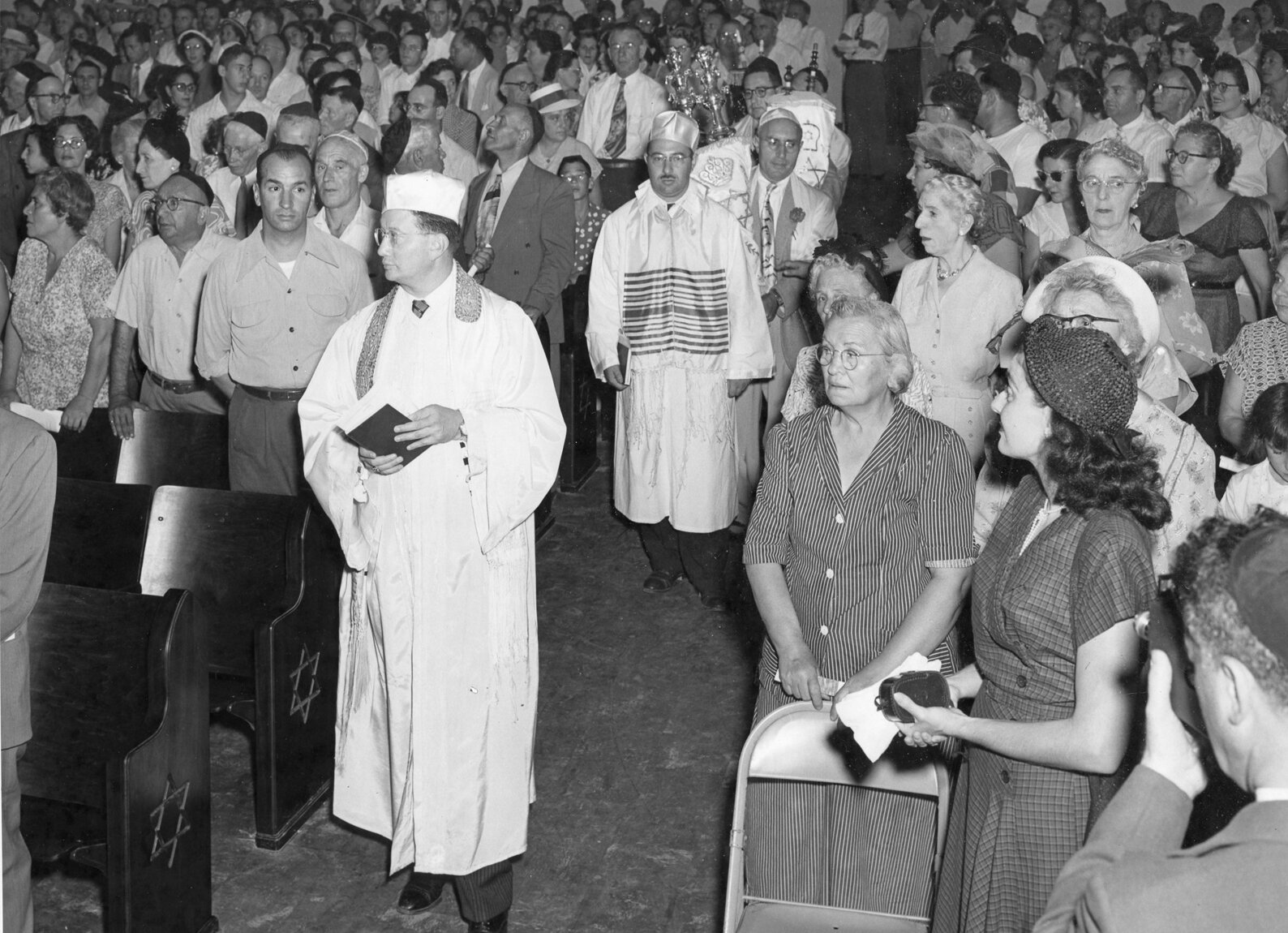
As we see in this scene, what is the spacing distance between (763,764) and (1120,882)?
137 cm

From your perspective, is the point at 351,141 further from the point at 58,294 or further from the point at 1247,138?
the point at 1247,138

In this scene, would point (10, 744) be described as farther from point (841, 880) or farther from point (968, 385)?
point (968, 385)

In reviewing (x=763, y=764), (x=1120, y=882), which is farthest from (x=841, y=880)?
(x=1120, y=882)

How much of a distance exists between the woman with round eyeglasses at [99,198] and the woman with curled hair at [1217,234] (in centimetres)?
520

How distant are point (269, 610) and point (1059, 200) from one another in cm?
385

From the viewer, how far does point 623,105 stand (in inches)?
417

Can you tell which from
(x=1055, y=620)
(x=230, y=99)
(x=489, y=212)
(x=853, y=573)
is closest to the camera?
(x=1055, y=620)

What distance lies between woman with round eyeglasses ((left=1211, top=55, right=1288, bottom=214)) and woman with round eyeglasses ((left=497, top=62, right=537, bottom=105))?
4.15 m

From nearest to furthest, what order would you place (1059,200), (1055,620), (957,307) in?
1. (1055,620)
2. (957,307)
3. (1059,200)

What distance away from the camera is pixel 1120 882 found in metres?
1.65

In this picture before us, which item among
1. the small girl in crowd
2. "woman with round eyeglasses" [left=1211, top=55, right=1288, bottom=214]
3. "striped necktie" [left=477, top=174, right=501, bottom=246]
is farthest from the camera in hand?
"woman with round eyeglasses" [left=1211, top=55, right=1288, bottom=214]

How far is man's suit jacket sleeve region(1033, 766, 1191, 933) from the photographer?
178cm

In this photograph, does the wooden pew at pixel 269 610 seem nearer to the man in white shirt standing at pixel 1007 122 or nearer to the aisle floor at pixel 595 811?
the aisle floor at pixel 595 811

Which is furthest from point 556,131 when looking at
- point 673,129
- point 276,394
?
point 276,394
